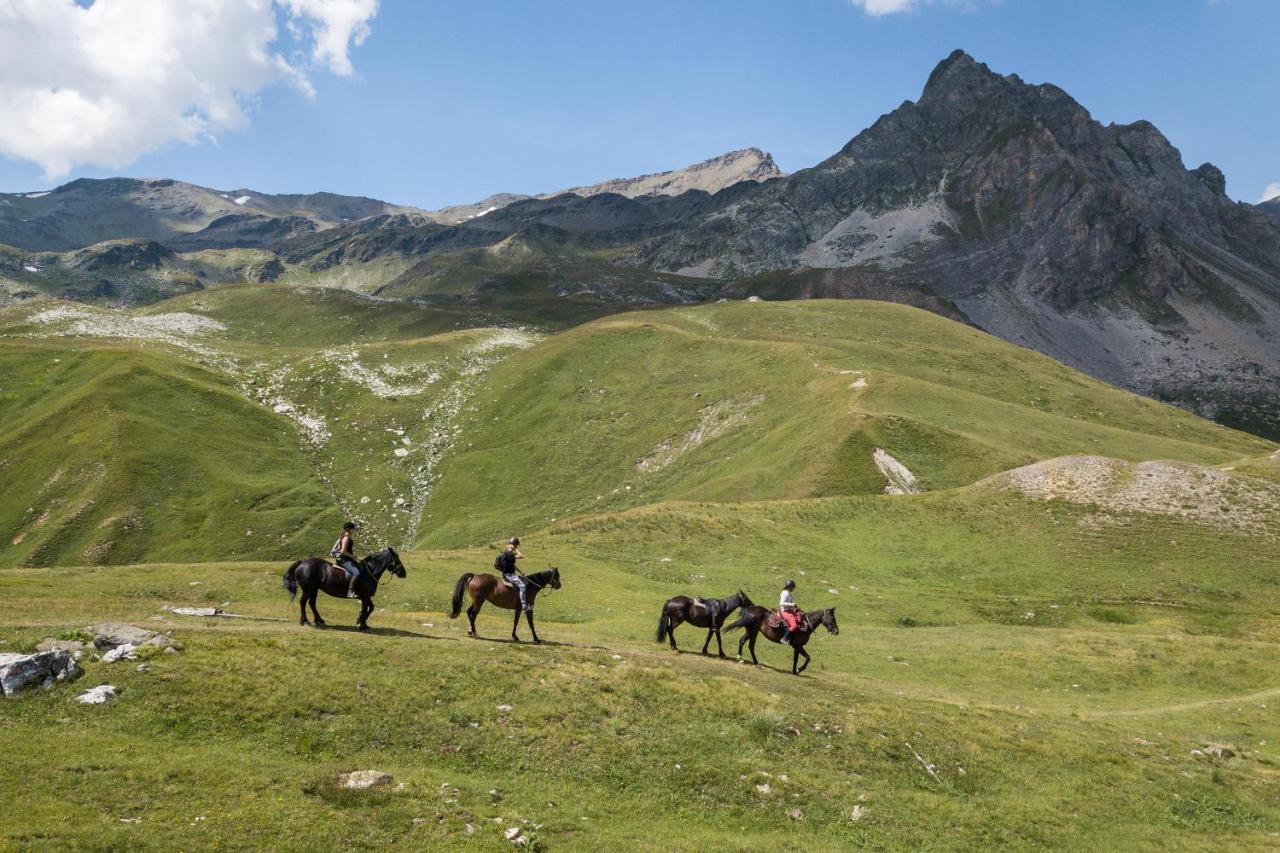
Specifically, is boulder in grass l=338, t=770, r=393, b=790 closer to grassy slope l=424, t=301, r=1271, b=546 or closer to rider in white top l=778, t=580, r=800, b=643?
rider in white top l=778, t=580, r=800, b=643

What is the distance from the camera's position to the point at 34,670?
59.5 feet

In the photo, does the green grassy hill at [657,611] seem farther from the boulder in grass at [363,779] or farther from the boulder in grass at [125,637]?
the boulder in grass at [125,637]

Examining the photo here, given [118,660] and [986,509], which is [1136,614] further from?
[118,660]

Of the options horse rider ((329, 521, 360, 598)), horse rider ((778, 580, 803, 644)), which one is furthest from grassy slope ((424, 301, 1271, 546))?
horse rider ((329, 521, 360, 598))

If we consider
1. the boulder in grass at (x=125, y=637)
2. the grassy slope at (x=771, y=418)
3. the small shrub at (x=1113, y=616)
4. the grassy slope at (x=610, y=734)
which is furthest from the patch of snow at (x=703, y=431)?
the boulder in grass at (x=125, y=637)

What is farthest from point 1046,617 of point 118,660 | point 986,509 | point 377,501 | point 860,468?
point 377,501

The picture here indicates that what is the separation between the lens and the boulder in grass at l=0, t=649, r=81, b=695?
57.9 feet

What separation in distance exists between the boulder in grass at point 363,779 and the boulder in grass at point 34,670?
25.5 feet

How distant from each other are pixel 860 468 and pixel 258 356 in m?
129

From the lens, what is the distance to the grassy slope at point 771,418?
78.0 meters

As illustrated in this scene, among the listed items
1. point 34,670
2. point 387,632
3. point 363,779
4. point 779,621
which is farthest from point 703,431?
point 34,670

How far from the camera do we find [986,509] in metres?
60.5

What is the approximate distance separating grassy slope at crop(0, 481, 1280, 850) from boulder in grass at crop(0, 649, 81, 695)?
0.49m

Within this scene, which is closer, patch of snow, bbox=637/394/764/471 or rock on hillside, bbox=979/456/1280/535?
rock on hillside, bbox=979/456/1280/535
